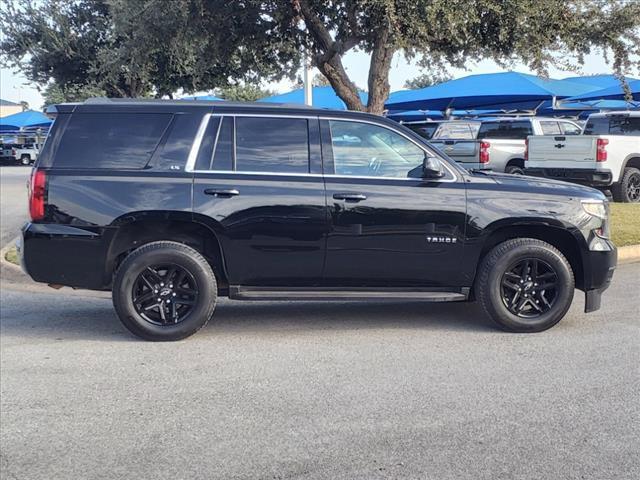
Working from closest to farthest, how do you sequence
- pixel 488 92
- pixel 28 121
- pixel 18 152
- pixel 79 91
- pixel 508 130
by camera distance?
pixel 508 130 → pixel 488 92 → pixel 79 91 → pixel 18 152 → pixel 28 121

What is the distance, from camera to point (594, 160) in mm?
14516

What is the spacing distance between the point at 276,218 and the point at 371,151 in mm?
1051

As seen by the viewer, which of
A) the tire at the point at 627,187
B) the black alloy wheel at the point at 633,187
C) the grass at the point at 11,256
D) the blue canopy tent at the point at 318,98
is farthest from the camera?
the blue canopy tent at the point at 318,98

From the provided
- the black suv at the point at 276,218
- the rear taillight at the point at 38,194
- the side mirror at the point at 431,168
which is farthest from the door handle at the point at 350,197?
the rear taillight at the point at 38,194

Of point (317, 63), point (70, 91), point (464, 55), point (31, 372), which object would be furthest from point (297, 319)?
point (70, 91)

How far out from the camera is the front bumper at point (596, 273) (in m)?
6.45

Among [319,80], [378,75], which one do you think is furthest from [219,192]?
[319,80]

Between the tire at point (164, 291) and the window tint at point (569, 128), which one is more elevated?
the window tint at point (569, 128)

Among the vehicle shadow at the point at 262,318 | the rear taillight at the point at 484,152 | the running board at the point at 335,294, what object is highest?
the rear taillight at the point at 484,152

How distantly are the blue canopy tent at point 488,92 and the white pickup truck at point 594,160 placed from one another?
6247 mm

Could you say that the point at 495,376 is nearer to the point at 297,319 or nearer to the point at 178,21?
the point at 297,319

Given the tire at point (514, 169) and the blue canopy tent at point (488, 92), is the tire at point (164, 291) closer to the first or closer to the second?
the tire at point (514, 169)

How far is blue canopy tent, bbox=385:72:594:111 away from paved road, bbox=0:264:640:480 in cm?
1556

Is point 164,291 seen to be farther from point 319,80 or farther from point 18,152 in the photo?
point 18,152
